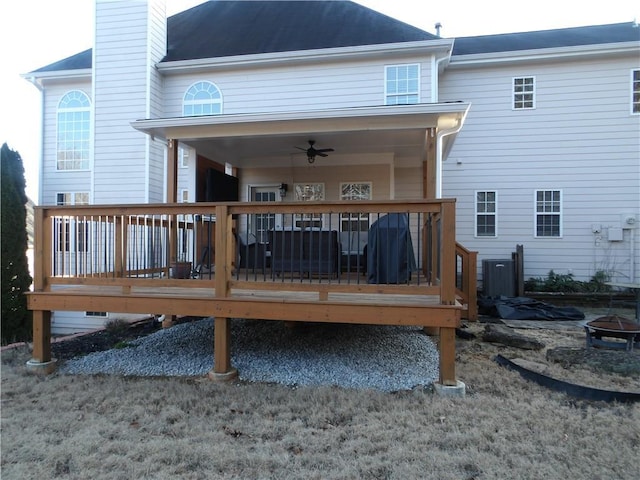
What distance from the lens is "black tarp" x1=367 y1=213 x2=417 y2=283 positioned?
436cm

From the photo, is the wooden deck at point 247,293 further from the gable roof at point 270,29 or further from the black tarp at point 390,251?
the gable roof at point 270,29

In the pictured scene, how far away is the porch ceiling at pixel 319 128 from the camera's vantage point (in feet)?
17.8

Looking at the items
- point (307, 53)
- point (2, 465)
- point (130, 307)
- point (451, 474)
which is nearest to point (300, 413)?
point (451, 474)

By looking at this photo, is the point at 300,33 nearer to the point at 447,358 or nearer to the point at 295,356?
the point at 295,356

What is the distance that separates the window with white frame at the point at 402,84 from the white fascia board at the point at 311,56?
305mm

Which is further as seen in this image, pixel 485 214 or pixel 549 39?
pixel 549 39

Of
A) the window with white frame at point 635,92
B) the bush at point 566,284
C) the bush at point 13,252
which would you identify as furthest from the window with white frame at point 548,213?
the bush at point 13,252

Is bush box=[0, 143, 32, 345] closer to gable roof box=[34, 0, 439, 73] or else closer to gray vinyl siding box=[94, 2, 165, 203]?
gray vinyl siding box=[94, 2, 165, 203]

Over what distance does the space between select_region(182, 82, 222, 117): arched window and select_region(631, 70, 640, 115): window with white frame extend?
938cm

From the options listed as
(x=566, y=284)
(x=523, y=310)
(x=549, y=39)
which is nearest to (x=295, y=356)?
(x=523, y=310)

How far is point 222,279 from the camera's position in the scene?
420 cm

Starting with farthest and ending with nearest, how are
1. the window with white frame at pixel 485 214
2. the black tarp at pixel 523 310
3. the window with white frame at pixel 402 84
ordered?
Result: the window with white frame at pixel 485 214 < the window with white frame at pixel 402 84 < the black tarp at pixel 523 310

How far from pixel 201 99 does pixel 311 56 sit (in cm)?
273

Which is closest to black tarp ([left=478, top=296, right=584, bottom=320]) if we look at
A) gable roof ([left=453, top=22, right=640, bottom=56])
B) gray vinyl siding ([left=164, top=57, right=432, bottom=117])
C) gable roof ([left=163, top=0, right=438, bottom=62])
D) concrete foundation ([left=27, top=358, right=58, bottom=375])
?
gray vinyl siding ([left=164, top=57, right=432, bottom=117])
